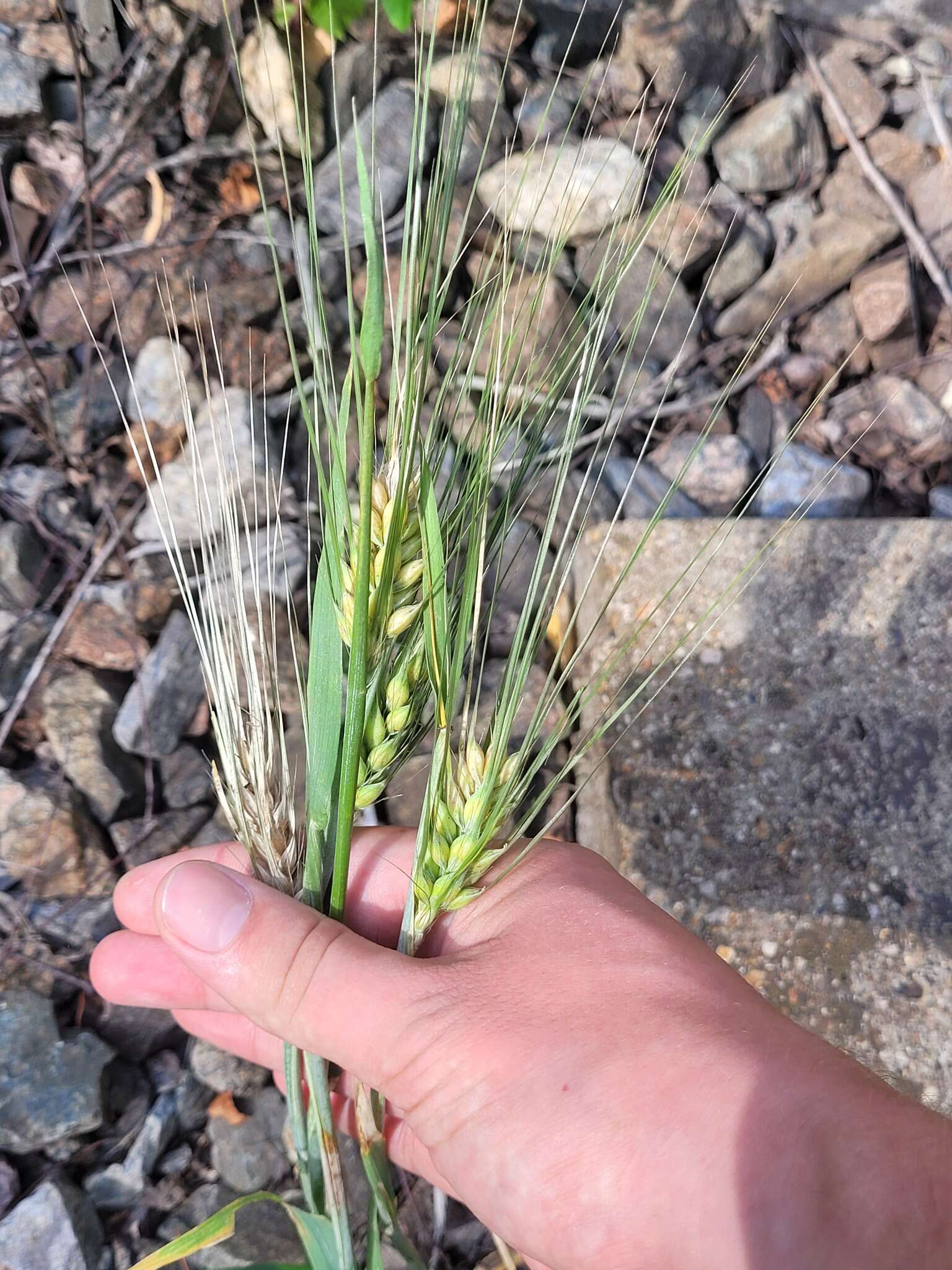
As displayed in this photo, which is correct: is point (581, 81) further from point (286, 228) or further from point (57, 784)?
point (57, 784)

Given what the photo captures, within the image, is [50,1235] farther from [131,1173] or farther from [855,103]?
[855,103]

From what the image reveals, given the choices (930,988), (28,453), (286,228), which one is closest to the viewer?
(930,988)

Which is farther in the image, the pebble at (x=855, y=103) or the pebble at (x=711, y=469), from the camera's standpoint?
the pebble at (x=855, y=103)

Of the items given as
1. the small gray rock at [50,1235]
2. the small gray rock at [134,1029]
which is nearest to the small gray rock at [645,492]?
the small gray rock at [134,1029]

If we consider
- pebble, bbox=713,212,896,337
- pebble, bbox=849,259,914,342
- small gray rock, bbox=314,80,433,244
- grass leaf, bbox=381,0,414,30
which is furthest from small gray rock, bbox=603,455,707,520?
grass leaf, bbox=381,0,414,30

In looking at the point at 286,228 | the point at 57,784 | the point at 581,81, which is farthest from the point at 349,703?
the point at 581,81

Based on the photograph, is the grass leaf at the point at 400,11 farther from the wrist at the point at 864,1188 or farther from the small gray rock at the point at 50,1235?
the small gray rock at the point at 50,1235
